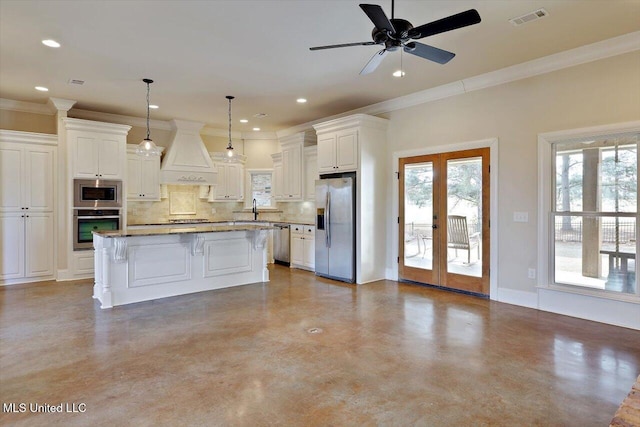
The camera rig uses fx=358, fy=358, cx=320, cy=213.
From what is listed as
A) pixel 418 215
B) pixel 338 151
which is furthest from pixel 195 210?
pixel 418 215

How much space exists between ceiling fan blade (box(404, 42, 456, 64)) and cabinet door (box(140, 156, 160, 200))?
18.8ft

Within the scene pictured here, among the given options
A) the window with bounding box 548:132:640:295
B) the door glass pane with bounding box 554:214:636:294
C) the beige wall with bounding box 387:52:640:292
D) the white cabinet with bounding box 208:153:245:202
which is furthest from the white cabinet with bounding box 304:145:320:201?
the door glass pane with bounding box 554:214:636:294

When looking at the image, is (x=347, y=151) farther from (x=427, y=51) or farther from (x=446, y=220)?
(x=427, y=51)

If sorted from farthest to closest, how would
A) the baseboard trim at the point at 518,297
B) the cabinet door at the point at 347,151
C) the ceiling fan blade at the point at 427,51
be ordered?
the cabinet door at the point at 347,151 → the baseboard trim at the point at 518,297 → the ceiling fan blade at the point at 427,51

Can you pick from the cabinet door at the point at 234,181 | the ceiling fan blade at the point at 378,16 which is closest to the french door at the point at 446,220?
the ceiling fan blade at the point at 378,16

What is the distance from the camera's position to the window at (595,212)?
3.81 metres

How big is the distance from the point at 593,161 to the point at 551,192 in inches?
20.6

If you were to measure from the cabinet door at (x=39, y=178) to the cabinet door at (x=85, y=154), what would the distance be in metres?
0.39

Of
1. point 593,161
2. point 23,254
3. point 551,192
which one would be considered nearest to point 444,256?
point 551,192

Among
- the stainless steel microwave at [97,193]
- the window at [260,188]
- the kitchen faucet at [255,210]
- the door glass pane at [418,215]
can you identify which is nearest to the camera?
the door glass pane at [418,215]

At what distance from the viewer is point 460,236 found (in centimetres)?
519

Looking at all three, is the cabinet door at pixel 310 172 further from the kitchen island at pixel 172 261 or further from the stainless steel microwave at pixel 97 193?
the stainless steel microwave at pixel 97 193

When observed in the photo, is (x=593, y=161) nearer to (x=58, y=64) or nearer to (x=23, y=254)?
(x=58, y=64)

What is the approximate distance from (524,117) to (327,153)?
3.06 m
